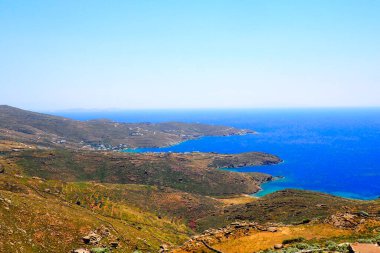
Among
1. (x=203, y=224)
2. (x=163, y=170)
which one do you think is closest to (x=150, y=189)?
(x=203, y=224)

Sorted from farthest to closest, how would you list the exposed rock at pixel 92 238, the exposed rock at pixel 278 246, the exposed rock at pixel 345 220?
the exposed rock at pixel 92 238 → the exposed rock at pixel 345 220 → the exposed rock at pixel 278 246

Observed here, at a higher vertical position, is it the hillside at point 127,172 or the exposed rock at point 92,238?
the exposed rock at point 92,238

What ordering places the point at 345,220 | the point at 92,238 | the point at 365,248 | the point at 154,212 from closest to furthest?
the point at 365,248 < the point at 345,220 < the point at 92,238 < the point at 154,212

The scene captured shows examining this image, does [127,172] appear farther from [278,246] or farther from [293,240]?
[278,246]

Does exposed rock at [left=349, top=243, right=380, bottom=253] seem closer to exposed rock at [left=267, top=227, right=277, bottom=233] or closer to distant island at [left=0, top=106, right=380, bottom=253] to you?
distant island at [left=0, top=106, right=380, bottom=253]

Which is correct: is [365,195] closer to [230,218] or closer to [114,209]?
[230,218]

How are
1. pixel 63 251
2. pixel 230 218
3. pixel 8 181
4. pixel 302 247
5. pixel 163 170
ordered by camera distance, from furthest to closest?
1. pixel 163 170
2. pixel 230 218
3. pixel 8 181
4. pixel 63 251
5. pixel 302 247

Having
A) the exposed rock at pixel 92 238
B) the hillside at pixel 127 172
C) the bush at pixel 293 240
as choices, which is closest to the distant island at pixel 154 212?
the bush at pixel 293 240

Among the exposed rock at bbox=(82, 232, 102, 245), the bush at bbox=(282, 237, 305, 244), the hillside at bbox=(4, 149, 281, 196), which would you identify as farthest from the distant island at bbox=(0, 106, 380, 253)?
the hillside at bbox=(4, 149, 281, 196)

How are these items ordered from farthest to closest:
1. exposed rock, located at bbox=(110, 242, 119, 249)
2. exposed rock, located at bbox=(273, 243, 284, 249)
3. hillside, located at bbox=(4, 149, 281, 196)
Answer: hillside, located at bbox=(4, 149, 281, 196) < exposed rock, located at bbox=(110, 242, 119, 249) < exposed rock, located at bbox=(273, 243, 284, 249)

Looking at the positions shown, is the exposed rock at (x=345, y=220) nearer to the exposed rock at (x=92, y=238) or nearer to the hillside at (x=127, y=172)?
the exposed rock at (x=92, y=238)

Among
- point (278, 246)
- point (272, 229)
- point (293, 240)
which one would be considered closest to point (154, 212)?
point (272, 229)
